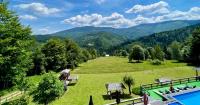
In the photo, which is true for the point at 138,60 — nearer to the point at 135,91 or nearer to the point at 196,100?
the point at 135,91

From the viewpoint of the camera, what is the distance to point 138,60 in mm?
95438

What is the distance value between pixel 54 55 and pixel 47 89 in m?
48.4

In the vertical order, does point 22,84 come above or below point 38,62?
above

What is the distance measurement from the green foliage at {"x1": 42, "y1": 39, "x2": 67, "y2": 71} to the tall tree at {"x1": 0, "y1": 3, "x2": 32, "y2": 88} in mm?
55968

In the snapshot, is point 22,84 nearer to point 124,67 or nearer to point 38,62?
point 38,62

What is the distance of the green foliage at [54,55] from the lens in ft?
249

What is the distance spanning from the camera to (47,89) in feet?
95.8

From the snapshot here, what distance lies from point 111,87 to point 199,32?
52970 millimetres

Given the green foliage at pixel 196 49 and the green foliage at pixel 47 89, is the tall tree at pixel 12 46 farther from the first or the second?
the green foliage at pixel 196 49

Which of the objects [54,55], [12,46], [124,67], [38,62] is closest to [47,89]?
[12,46]

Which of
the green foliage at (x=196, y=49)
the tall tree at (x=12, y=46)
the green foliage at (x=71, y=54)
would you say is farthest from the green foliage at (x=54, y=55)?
the tall tree at (x=12, y=46)

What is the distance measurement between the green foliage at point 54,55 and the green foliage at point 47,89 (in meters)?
46.2

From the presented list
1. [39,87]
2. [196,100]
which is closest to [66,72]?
[39,87]

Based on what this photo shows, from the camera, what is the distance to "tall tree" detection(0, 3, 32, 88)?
18.1 metres
